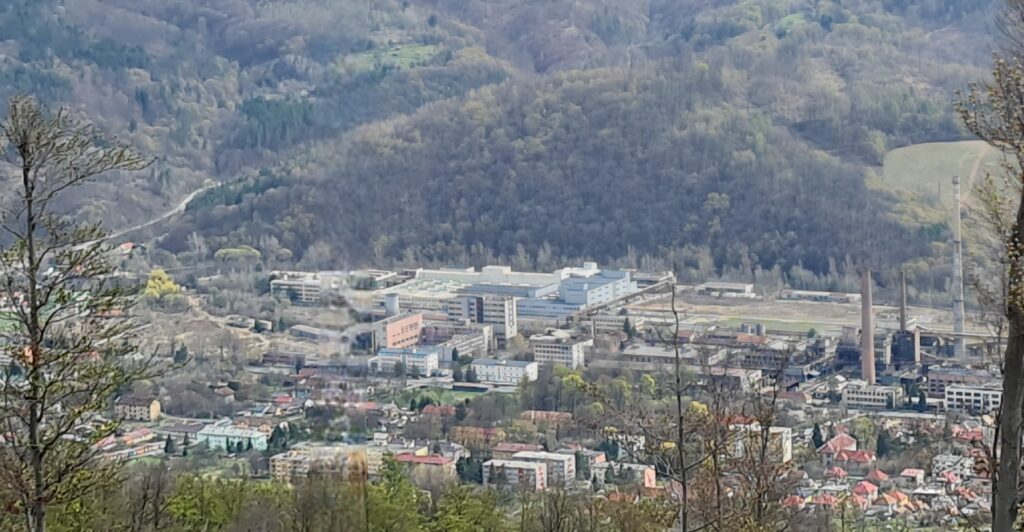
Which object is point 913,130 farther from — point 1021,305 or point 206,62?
point 1021,305

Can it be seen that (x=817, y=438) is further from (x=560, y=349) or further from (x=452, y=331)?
(x=452, y=331)

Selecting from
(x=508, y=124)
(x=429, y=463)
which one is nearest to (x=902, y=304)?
(x=429, y=463)

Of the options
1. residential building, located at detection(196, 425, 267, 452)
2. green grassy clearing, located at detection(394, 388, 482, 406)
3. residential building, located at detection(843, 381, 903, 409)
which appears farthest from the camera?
residential building, located at detection(843, 381, 903, 409)

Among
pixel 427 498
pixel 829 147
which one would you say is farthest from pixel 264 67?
pixel 427 498

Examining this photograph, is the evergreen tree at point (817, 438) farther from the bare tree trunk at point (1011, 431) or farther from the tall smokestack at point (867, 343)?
the bare tree trunk at point (1011, 431)

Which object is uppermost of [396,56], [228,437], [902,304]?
[396,56]

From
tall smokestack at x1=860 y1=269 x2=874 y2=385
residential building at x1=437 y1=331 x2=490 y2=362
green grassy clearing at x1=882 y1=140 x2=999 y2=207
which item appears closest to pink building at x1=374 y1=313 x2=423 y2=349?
residential building at x1=437 y1=331 x2=490 y2=362

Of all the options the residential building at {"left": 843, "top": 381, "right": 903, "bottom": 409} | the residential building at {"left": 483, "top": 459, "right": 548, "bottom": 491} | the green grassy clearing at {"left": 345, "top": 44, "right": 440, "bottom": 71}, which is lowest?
the residential building at {"left": 483, "top": 459, "right": 548, "bottom": 491}

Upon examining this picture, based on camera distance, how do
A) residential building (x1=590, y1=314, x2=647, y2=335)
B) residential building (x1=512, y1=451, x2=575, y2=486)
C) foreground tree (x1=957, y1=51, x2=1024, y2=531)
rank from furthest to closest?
residential building (x1=590, y1=314, x2=647, y2=335) → residential building (x1=512, y1=451, x2=575, y2=486) → foreground tree (x1=957, y1=51, x2=1024, y2=531)

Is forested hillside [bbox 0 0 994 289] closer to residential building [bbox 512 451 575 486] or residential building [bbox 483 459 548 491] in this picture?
residential building [bbox 512 451 575 486]
